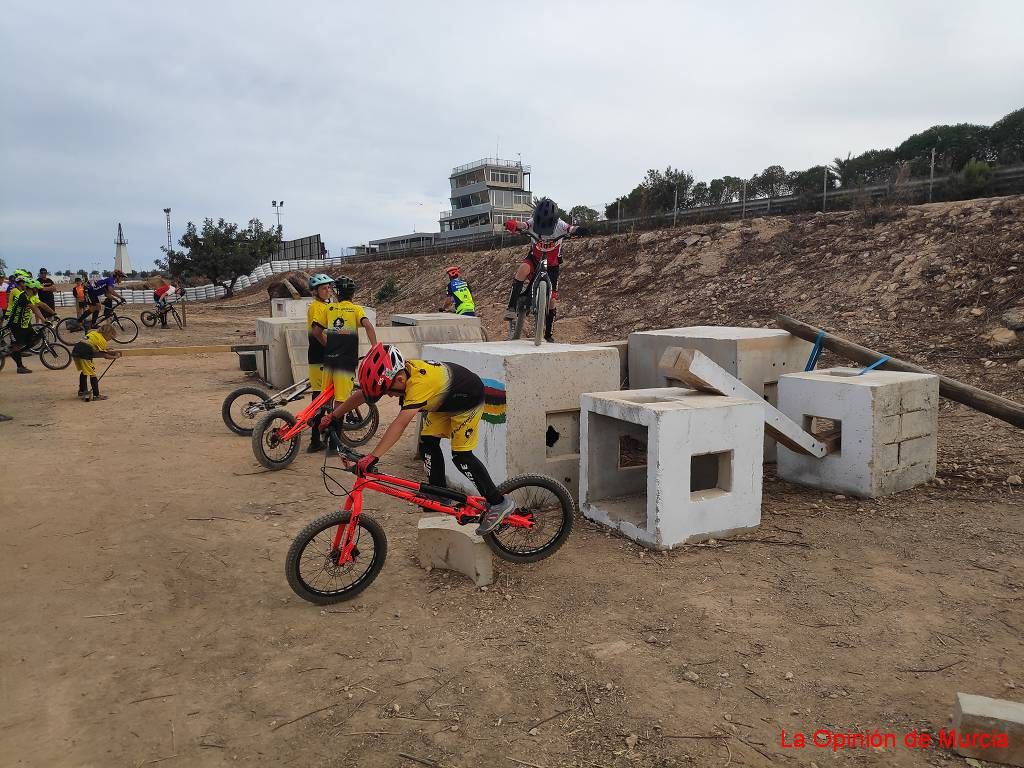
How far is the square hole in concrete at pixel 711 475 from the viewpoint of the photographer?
5.55 m

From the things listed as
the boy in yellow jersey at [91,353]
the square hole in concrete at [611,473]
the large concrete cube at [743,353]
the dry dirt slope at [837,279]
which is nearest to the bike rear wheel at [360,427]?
the large concrete cube at [743,353]

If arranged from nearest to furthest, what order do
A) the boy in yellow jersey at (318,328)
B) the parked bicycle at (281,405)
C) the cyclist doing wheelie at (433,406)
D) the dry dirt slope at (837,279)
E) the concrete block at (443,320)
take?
1. the cyclist doing wheelie at (433,406)
2. the boy in yellow jersey at (318,328)
3. the parked bicycle at (281,405)
4. the dry dirt slope at (837,279)
5. the concrete block at (443,320)

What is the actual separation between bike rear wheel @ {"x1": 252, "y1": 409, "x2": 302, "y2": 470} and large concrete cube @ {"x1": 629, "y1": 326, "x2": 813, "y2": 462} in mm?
3990

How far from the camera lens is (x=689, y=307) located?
60.3 ft

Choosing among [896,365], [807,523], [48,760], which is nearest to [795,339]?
[896,365]

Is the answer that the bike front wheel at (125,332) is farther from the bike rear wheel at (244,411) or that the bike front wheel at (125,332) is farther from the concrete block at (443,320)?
the bike rear wheel at (244,411)

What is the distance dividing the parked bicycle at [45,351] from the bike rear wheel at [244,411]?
834 cm

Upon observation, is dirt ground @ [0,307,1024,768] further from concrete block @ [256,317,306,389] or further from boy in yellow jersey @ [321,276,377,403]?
concrete block @ [256,317,306,389]

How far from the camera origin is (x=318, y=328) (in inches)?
312

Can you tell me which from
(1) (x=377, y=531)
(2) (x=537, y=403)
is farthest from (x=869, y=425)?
(1) (x=377, y=531)

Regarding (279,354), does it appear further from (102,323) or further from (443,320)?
(102,323)

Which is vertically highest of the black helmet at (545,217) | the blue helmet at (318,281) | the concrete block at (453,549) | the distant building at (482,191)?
the distant building at (482,191)

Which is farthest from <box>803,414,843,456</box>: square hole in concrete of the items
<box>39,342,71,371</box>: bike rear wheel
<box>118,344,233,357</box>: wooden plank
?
<box>39,342,71,371</box>: bike rear wheel

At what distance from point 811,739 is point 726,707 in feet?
1.26
